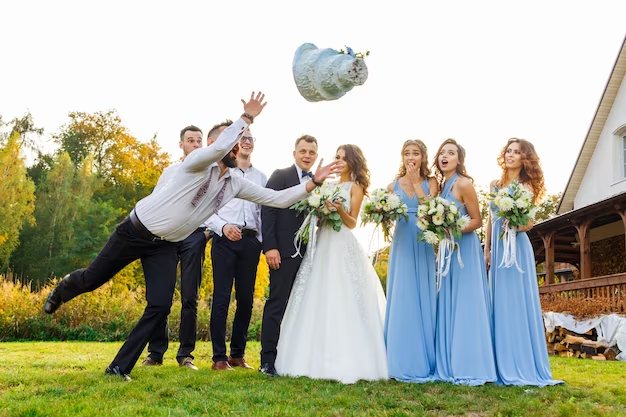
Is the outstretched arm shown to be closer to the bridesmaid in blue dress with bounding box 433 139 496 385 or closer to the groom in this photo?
the groom

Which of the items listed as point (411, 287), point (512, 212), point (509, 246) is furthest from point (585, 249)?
point (411, 287)

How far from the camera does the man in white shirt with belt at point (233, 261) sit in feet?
22.9

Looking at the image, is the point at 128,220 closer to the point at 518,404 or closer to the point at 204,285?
the point at 518,404

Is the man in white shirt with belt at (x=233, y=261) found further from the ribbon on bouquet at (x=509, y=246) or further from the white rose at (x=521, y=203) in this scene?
the white rose at (x=521, y=203)

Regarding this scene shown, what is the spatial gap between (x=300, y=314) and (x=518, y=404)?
2.52m

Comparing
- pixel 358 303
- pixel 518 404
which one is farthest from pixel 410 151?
pixel 518 404

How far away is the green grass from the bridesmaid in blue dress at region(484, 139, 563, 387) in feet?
1.46

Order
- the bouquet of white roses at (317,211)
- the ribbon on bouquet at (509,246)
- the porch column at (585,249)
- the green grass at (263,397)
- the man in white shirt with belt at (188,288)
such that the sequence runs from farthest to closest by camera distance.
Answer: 1. the porch column at (585,249)
2. the man in white shirt with belt at (188,288)
3. the ribbon on bouquet at (509,246)
4. the bouquet of white roses at (317,211)
5. the green grass at (263,397)

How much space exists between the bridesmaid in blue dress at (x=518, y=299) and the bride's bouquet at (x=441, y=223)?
584 mm

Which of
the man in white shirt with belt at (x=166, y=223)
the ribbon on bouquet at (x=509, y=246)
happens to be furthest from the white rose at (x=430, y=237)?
the man in white shirt with belt at (x=166, y=223)

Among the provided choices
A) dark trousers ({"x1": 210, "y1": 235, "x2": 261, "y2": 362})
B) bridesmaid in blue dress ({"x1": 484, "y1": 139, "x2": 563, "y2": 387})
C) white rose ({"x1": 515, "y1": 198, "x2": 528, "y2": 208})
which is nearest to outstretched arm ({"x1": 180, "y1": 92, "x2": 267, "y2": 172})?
dark trousers ({"x1": 210, "y1": 235, "x2": 261, "y2": 362})

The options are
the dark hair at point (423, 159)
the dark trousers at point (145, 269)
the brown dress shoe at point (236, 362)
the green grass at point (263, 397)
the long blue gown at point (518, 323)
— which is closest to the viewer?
the green grass at point (263, 397)

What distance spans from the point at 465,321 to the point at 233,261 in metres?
2.59

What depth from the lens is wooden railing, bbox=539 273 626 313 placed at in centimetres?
1366
